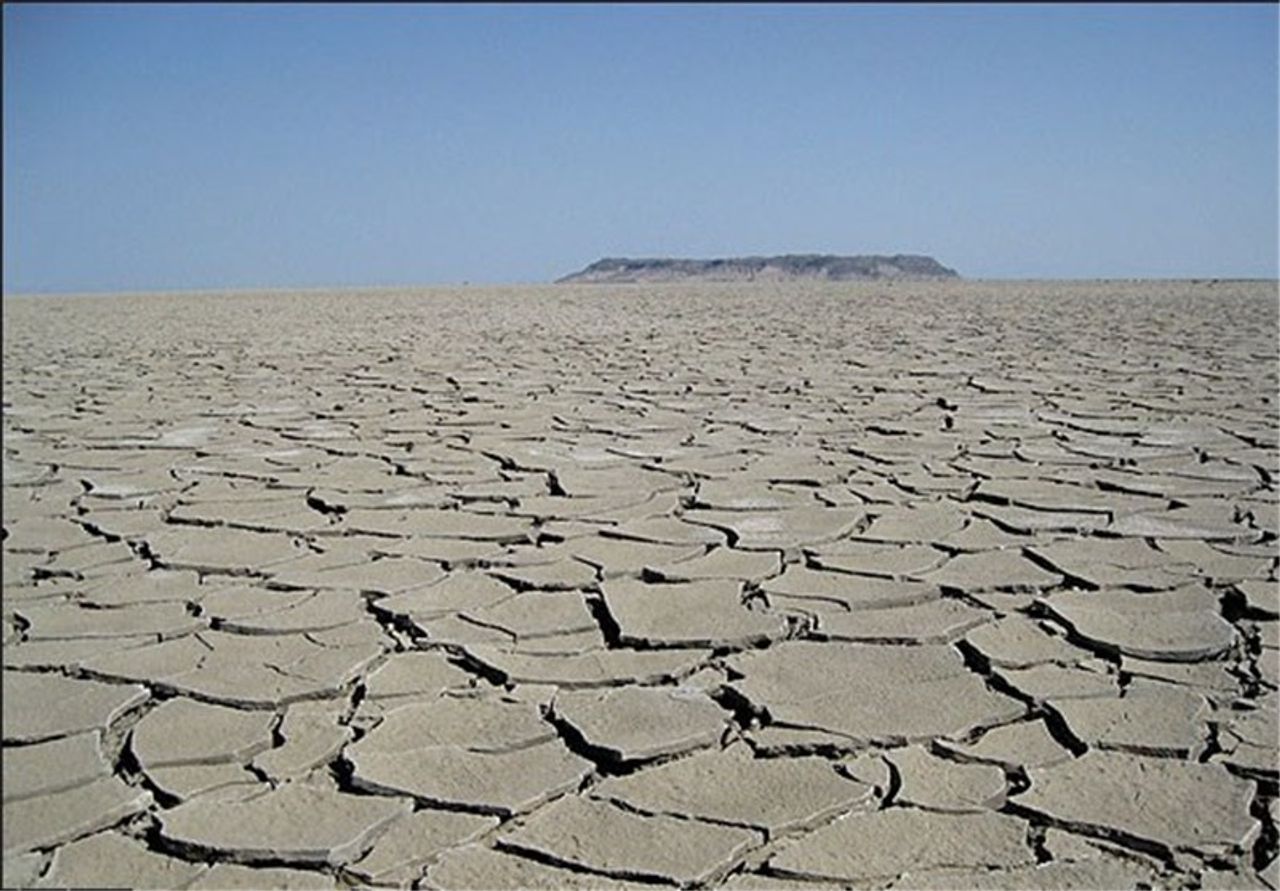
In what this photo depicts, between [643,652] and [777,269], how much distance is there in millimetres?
48360

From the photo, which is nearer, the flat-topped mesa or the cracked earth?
the cracked earth

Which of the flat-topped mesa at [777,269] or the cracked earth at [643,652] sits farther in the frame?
the flat-topped mesa at [777,269]

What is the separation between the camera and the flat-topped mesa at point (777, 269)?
48.1 meters

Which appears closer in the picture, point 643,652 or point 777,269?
point 643,652

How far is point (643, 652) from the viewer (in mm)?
1979

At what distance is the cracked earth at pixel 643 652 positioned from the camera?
1397 millimetres

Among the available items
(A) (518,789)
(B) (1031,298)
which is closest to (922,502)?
(A) (518,789)

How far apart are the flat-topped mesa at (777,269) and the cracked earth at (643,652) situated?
1712 inches

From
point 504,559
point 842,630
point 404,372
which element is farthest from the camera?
point 404,372

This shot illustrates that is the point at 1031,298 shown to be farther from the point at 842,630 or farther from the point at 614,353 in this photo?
the point at 842,630

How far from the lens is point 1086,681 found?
6.06ft

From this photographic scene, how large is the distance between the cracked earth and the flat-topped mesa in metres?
43.5

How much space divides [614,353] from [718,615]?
18.8 feet

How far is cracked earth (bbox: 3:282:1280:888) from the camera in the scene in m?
1.40
